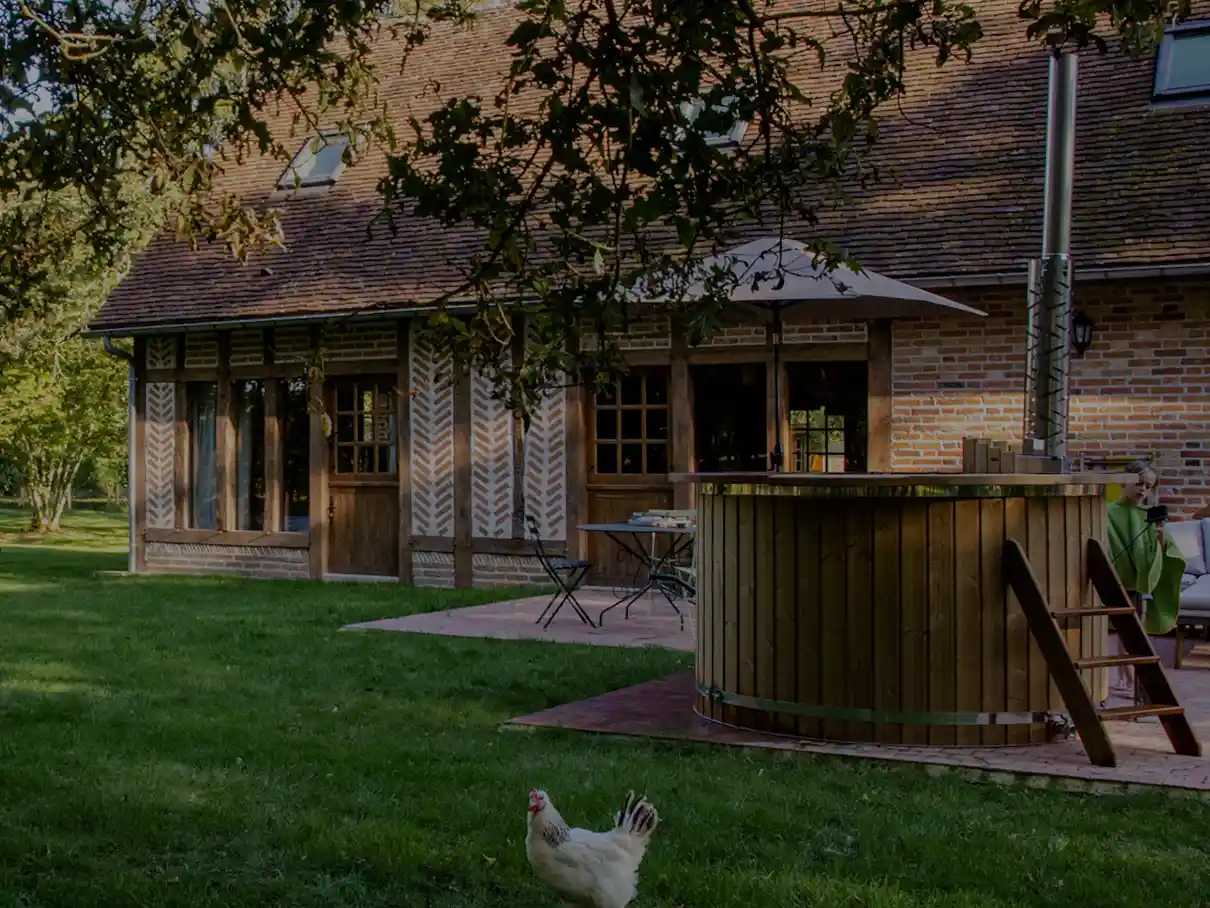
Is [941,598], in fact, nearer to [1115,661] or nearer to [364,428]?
[1115,661]

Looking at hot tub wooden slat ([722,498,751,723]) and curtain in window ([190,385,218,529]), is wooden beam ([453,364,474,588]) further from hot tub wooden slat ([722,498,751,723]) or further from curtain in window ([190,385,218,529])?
hot tub wooden slat ([722,498,751,723])

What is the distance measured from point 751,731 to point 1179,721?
189 centimetres

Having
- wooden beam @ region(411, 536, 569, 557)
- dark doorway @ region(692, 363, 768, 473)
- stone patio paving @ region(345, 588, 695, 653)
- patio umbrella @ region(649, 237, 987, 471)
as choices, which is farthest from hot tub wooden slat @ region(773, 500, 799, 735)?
wooden beam @ region(411, 536, 569, 557)

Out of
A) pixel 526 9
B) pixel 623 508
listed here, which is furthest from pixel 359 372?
pixel 526 9

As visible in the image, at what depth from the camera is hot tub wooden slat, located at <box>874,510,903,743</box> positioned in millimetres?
6102

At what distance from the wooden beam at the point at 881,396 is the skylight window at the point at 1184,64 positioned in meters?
3.29

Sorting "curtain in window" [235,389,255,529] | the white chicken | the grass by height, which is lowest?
the grass

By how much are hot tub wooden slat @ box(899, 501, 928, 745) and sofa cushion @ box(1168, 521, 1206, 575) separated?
15.5ft

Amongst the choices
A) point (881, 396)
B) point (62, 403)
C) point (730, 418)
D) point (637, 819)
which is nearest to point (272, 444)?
point (730, 418)

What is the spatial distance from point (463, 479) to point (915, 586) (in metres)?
8.83

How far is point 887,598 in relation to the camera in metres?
6.11

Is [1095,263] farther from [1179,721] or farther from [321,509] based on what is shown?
[321,509]

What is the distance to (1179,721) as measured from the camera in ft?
19.8

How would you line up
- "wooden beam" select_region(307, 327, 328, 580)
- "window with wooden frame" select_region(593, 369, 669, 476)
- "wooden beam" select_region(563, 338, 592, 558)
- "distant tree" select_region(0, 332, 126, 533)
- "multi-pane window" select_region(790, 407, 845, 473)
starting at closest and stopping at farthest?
1. "multi-pane window" select_region(790, 407, 845, 473)
2. "window with wooden frame" select_region(593, 369, 669, 476)
3. "wooden beam" select_region(563, 338, 592, 558)
4. "wooden beam" select_region(307, 327, 328, 580)
5. "distant tree" select_region(0, 332, 126, 533)
